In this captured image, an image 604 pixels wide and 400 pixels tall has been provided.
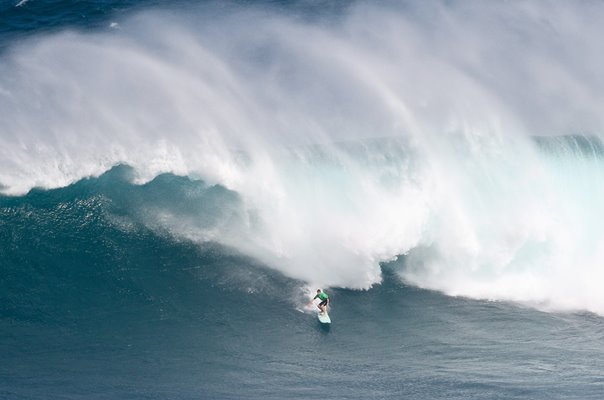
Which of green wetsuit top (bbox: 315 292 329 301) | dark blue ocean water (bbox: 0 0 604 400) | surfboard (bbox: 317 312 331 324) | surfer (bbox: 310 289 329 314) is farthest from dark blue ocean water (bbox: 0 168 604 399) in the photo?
green wetsuit top (bbox: 315 292 329 301)

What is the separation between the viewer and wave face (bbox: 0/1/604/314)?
28.3 m

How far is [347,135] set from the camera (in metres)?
31.9

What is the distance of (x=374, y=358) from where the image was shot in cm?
2338

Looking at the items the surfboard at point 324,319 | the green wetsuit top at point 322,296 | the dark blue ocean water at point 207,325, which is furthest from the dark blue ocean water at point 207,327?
the green wetsuit top at point 322,296

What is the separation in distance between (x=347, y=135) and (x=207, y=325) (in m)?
11.9

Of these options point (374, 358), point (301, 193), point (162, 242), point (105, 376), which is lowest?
point (105, 376)

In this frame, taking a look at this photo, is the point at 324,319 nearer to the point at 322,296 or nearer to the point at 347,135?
the point at 322,296

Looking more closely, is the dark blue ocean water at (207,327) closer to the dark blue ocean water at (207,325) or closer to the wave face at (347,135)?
the dark blue ocean water at (207,325)

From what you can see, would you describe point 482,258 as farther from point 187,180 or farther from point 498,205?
point 187,180

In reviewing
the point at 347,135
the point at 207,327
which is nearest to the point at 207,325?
the point at 207,327

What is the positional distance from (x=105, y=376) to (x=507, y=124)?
2087 cm

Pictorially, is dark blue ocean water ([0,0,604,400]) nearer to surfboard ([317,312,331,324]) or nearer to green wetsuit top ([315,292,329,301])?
surfboard ([317,312,331,324])

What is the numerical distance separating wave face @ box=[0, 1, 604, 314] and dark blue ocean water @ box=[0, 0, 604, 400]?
666 mm

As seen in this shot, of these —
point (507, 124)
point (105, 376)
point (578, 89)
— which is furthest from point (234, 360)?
point (578, 89)
